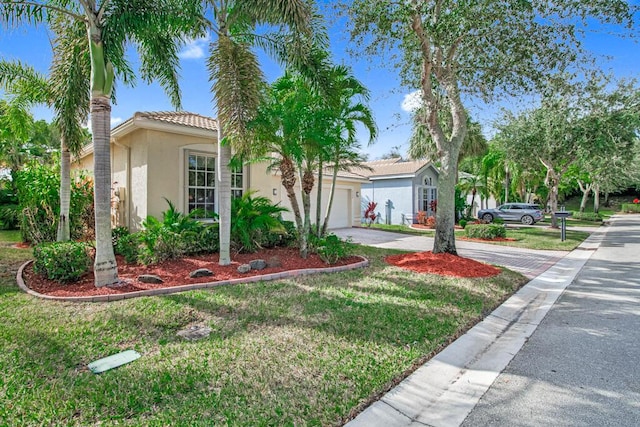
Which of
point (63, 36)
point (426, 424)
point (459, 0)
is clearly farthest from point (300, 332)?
point (63, 36)

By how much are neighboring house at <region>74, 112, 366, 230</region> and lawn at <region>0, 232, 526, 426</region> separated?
14.0 ft

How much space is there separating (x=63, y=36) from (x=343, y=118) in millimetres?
6894

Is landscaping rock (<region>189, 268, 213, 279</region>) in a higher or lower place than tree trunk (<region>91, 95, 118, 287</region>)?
lower

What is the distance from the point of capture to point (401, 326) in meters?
4.40

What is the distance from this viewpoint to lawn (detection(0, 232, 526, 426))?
267 cm

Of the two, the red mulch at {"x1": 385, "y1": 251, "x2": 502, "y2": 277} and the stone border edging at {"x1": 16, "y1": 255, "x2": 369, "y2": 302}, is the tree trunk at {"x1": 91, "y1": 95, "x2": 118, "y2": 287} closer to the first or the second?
the stone border edging at {"x1": 16, "y1": 255, "x2": 369, "y2": 302}

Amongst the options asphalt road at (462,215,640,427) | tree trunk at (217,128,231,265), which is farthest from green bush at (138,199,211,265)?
asphalt road at (462,215,640,427)

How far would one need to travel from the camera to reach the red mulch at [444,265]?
24.7ft

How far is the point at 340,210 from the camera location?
18969mm

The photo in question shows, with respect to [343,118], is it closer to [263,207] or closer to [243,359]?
[263,207]

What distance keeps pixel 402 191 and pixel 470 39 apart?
14.4m

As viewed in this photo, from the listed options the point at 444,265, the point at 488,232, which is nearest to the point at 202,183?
the point at 444,265

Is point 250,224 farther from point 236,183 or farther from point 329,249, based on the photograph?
point 236,183

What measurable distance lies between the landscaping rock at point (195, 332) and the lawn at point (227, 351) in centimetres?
10
